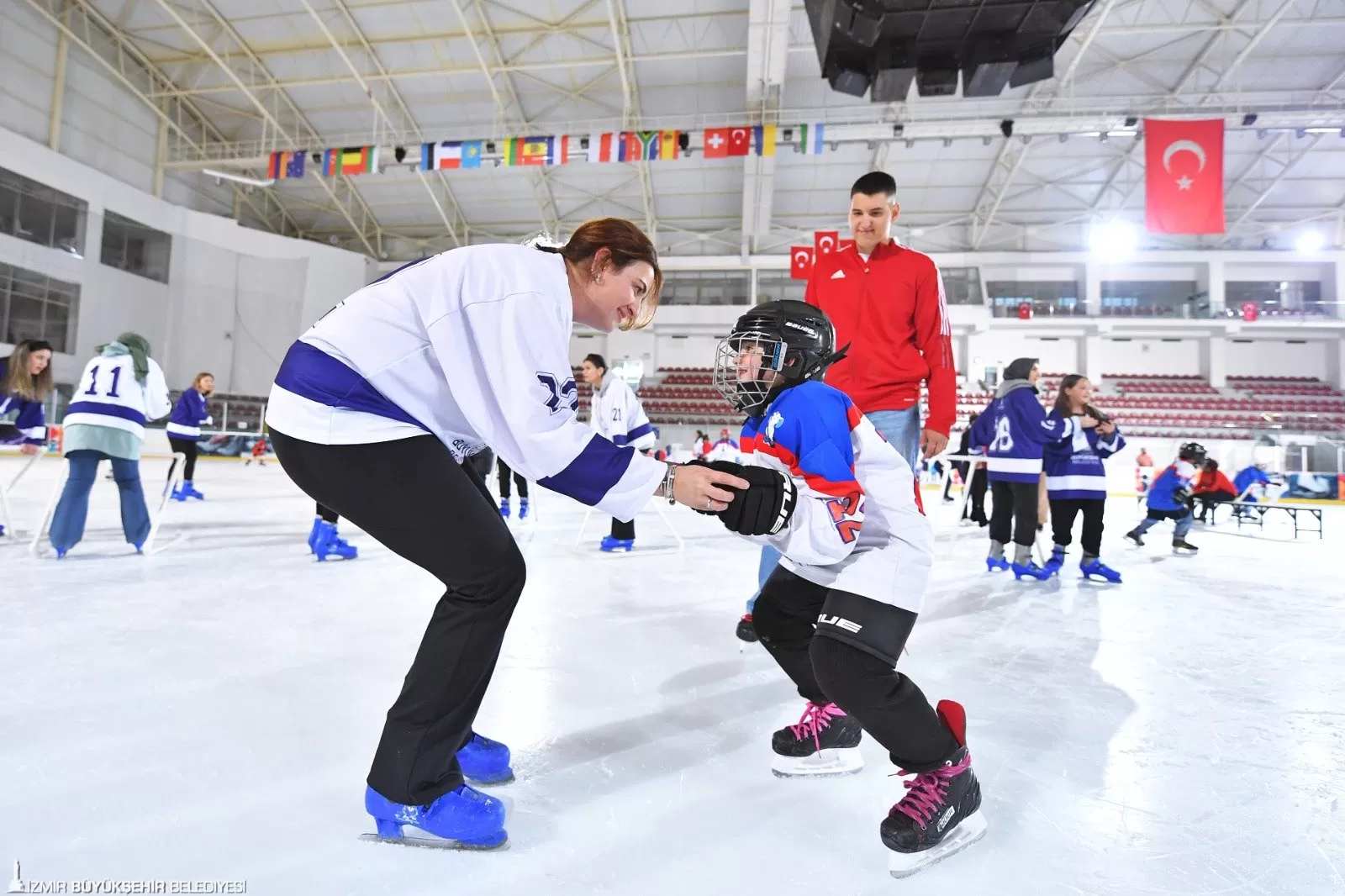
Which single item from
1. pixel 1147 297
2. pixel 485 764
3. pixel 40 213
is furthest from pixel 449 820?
pixel 1147 297

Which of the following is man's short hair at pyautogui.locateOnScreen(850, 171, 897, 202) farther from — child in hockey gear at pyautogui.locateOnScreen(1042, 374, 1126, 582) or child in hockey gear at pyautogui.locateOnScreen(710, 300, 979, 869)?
child in hockey gear at pyautogui.locateOnScreen(1042, 374, 1126, 582)

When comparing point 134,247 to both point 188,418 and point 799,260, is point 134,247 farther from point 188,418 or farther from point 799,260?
point 799,260

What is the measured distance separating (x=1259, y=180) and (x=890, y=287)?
2405 centimetres

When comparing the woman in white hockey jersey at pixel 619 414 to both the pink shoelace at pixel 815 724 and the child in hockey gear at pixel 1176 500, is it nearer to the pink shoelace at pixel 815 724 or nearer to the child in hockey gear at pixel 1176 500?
the pink shoelace at pixel 815 724

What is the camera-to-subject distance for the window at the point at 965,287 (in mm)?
22047

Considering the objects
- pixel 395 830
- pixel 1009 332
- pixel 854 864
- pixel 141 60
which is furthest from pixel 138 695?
pixel 1009 332

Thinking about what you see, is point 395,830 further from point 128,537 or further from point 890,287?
point 128,537

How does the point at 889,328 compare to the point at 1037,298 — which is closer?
the point at 889,328

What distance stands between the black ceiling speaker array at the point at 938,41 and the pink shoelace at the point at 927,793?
5530 mm

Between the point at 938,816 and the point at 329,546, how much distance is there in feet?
12.6

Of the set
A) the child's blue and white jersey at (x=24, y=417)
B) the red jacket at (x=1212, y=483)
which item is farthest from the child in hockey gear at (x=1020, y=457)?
the child's blue and white jersey at (x=24, y=417)

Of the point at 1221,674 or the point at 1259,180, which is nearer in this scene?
the point at 1221,674

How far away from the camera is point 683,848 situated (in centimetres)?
118

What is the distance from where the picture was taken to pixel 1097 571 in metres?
4.29
